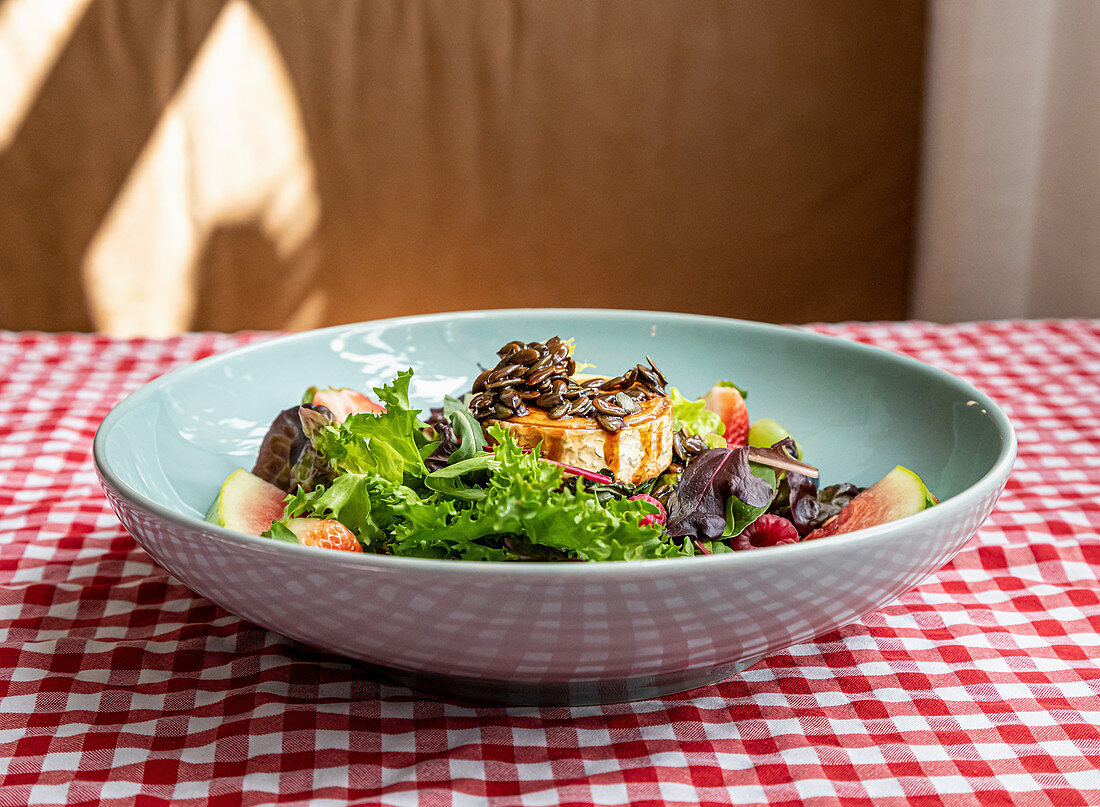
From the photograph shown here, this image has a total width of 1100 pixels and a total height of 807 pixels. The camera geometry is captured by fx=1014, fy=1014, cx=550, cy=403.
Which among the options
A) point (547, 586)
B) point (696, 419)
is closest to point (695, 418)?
point (696, 419)

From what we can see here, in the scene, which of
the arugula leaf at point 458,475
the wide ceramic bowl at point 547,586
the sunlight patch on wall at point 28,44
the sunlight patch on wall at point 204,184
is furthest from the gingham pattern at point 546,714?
the sunlight patch on wall at point 28,44

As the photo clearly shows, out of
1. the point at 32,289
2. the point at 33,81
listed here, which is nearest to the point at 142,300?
the point at 32,289

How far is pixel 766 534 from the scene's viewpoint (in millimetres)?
1089

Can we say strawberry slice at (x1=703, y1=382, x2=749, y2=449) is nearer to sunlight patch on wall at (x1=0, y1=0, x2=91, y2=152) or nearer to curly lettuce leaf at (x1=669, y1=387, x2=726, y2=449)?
curly lettuce leaf at (x1=669, y1=387, x2=726, y2=449)

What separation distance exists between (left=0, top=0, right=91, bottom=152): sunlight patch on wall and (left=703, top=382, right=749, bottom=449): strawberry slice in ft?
8.23

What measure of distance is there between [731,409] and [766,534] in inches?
13.1

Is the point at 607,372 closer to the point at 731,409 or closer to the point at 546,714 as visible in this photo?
the point at 731,409

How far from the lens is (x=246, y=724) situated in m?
0.86

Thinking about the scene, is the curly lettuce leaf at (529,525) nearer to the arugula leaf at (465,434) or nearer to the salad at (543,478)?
the salad at (543,478)

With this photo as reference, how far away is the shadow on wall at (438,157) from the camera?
3062 millimetres

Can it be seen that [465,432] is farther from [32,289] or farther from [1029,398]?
[32,289]

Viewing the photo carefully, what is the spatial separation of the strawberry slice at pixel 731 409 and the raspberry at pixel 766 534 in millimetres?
278

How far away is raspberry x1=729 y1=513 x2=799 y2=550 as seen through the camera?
1.07m

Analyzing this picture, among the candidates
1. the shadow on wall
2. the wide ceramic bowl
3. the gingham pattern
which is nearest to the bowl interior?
the wide ceramic bowl
